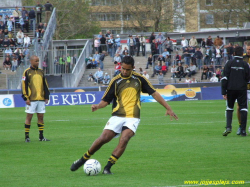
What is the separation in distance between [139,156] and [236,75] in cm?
401

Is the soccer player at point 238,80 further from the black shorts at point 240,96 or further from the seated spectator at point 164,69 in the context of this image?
the seated spectator at point 164,69

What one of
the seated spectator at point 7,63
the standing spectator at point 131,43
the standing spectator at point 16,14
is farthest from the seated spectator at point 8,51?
the standing spectator at point 131,43

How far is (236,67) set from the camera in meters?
12.4

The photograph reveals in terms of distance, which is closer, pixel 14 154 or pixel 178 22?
pixel 14 154

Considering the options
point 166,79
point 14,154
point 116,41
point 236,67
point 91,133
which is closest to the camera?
point 14,154

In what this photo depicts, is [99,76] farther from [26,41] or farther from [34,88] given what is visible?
[34,88]

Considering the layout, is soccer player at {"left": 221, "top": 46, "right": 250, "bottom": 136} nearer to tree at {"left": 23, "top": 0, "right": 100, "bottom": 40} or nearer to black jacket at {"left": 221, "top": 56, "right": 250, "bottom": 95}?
black jacket at {"left": 221, "top": 56, "right": 250, "bottom": 95}

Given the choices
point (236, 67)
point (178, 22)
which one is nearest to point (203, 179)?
point (236, 67)

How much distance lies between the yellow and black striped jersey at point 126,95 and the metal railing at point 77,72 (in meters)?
27.8

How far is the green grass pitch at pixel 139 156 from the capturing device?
293 inches

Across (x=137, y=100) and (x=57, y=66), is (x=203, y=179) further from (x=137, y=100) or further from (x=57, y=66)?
(x=57, y=66)

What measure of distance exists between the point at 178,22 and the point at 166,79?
108 ft

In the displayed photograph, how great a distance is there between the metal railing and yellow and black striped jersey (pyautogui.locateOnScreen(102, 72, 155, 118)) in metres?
27.8

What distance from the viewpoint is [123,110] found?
26.2 ft
